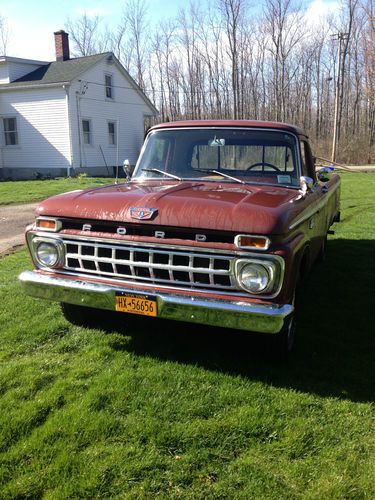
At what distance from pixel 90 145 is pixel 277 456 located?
2151 cm

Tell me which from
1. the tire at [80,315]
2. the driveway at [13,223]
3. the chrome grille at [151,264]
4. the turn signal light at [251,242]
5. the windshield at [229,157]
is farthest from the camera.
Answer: the driveway at [13,223]

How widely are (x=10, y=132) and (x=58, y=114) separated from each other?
289 centimetres

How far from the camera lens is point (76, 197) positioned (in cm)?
378

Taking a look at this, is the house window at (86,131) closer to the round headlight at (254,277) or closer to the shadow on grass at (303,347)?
the shadow on grass at (303,347)

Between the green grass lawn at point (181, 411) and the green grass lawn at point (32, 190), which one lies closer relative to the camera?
the green grass lawn at point (181, 411)

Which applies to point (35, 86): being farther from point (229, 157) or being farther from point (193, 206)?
point (193, 206)

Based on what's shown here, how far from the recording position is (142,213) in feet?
11.1

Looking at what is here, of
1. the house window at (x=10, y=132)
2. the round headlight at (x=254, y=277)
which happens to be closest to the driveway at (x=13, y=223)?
the round headlight at (x=254, y=277)

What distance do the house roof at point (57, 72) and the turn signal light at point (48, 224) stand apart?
18816mm

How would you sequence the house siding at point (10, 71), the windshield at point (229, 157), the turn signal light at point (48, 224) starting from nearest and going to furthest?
the turn signal light at point (48, 224)
the windshield at point (229, 157)
the house siding at point (10, 71)

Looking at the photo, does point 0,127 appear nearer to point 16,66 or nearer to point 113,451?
point 16,66

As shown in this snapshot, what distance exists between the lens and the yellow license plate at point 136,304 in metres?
3.37

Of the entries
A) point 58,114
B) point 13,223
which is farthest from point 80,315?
point 58,114

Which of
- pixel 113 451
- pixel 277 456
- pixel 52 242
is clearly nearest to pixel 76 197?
pixel 52 242
